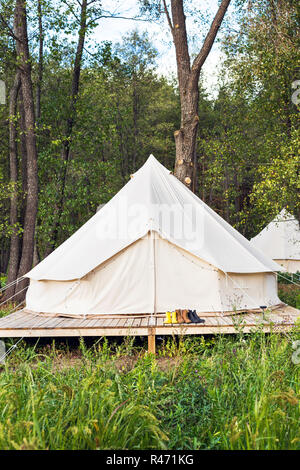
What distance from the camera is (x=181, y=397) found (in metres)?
3.32

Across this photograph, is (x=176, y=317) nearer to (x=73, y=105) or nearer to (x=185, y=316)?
(x=185, y=316)

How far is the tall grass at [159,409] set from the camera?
98.4 inches

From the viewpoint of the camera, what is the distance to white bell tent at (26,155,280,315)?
657 cm

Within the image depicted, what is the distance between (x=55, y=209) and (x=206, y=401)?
9.76 meters

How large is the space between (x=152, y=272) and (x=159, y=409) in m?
3.58

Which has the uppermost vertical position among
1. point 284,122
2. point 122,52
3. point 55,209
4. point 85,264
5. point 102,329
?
point 122,52

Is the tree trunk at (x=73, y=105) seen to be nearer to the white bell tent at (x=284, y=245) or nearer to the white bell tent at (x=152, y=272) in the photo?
the white bell tent at (x=152, y=272)

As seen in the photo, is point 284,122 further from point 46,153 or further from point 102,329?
point 102,329

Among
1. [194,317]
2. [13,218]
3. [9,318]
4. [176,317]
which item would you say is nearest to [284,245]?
[13,218]

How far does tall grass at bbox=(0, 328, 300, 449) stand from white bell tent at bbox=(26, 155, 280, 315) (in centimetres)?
242

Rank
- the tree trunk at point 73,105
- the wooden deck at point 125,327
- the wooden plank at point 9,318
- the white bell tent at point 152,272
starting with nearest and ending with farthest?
the wooden deck at point 125,327, the wooden plank at point 9,318, the white bell tent at point 152,272, the tree trunk at point 73,105

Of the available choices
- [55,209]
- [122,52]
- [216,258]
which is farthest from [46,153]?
[122,52]

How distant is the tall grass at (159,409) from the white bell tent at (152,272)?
2.42 meters

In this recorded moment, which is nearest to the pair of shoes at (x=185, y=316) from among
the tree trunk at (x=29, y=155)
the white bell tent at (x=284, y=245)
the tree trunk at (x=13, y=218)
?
the tree trunk at (x=29, y=155)
